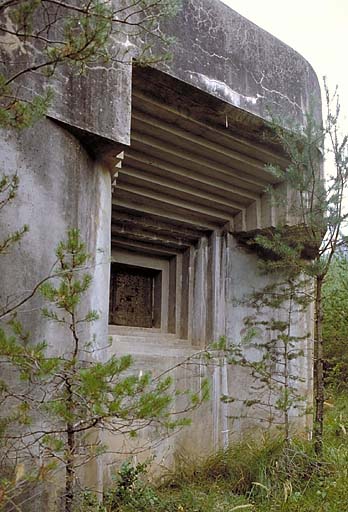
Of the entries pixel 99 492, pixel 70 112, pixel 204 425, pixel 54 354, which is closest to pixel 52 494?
pixel 99 492

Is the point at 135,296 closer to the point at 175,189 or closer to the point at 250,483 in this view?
the point at 175,189

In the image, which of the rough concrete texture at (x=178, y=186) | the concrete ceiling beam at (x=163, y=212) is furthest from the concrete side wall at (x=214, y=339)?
the concrete ceiling beam at (x=163, y=212)

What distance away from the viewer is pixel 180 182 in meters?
5.46

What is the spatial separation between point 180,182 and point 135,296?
4.45 feet

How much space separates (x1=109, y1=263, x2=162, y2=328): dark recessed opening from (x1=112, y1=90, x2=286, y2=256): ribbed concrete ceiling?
290mm

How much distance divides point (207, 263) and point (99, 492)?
3173mm

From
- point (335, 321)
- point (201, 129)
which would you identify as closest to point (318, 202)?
point (201, 129)

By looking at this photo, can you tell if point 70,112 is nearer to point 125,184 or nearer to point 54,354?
point 54,354

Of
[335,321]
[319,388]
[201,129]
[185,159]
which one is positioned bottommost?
[319,388]

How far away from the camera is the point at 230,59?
4.79 m

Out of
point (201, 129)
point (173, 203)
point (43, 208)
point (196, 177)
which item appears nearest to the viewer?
point (43, 208)

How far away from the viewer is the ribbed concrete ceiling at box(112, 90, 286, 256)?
476cm

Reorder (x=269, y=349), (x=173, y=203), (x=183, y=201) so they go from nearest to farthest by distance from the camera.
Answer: (x=173, y=203) → (x=183, y=201) → (x=269, y=349)

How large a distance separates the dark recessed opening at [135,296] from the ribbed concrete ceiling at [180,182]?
290mm
